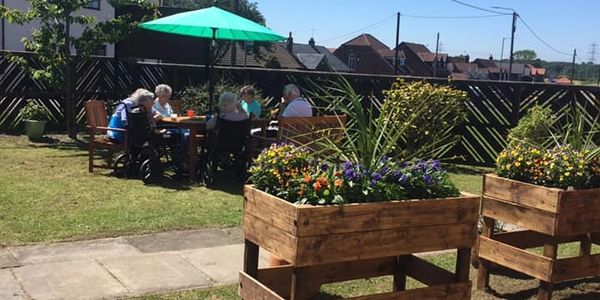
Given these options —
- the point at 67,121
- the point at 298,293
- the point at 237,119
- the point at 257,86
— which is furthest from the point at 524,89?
the point at 298,293

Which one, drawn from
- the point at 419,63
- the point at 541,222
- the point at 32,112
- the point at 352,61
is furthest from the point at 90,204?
the point at 419,63

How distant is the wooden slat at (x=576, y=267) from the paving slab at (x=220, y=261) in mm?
2070

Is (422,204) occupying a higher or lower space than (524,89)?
lower

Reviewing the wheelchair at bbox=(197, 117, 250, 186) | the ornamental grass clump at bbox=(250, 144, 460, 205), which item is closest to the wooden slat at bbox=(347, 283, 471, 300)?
the ornamental grass clump at bbox=(250, 144, 460, 205)

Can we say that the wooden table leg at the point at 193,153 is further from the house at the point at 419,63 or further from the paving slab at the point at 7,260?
the house at the point at 419,63

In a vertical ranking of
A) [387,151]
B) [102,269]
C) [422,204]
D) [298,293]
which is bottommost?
[102,269]

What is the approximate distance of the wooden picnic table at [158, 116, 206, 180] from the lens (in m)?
7.71

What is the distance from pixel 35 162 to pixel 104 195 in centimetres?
258

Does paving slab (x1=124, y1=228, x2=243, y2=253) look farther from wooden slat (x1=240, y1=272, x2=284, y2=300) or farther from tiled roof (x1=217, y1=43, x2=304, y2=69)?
tiled roof (x1=217, y1=43, x2=304, y2=69)

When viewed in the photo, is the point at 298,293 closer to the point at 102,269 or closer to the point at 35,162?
the point at 102,269

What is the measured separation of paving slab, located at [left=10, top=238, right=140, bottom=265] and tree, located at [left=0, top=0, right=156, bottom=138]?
7.07 m

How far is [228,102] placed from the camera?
7418 millimetres

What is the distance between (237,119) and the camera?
24.6 feet

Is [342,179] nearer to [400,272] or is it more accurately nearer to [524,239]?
[400,272]
